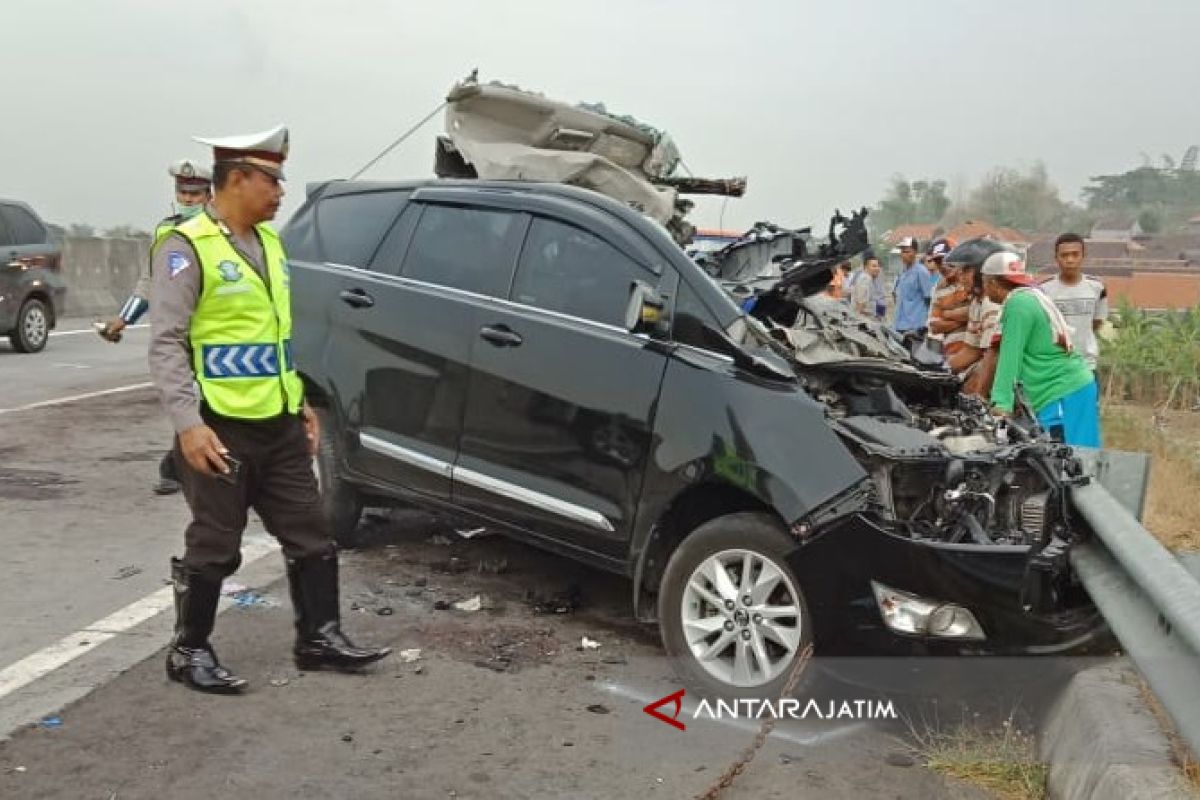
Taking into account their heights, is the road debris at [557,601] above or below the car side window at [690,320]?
below

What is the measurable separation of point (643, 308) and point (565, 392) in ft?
1.81

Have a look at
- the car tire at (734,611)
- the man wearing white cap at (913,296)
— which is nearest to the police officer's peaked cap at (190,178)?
the car tire at (734,611)

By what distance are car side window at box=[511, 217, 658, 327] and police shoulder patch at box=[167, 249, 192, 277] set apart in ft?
4.81

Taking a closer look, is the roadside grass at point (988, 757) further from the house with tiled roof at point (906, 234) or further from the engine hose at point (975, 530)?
the house with tiled roof at point (906, 234)

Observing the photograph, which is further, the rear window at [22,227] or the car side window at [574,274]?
the rear window at [22,227]

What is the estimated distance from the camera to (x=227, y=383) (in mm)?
3777

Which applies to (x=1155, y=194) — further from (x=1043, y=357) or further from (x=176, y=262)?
(x=176, y=262)

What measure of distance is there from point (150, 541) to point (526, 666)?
2.46 m

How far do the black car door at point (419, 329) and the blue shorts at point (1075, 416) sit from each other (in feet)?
9.19

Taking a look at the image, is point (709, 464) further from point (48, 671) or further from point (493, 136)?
point (493, 136)

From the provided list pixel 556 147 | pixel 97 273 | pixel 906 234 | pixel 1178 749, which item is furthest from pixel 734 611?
pixel 97 273

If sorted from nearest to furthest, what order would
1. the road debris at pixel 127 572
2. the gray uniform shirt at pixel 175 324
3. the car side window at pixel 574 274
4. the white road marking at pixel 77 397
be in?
the gray uniform shirt at pixel 175 324, the car side window at pixel 574 274, the road debris at pixel 127 572, the white road marking at pixel 77 397

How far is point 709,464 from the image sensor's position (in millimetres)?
3965

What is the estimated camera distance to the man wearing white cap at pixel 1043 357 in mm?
5391
